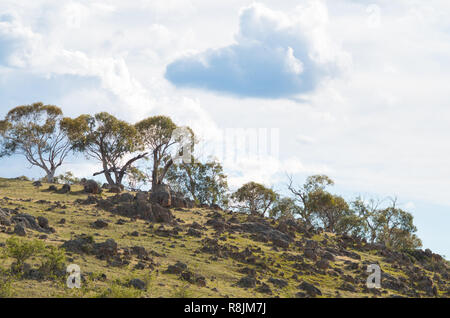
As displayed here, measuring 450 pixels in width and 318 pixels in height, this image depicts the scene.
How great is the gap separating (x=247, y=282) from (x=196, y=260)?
508cm

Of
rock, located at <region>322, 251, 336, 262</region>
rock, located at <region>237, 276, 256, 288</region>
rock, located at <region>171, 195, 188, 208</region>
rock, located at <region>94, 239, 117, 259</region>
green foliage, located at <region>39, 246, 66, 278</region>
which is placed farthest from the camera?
rock, located at <region>171, 195, 188, 208</region>

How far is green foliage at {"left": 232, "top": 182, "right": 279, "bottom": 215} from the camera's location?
71.4 metres

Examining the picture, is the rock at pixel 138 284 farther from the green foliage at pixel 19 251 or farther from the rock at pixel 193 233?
the rock at pixel 193 233

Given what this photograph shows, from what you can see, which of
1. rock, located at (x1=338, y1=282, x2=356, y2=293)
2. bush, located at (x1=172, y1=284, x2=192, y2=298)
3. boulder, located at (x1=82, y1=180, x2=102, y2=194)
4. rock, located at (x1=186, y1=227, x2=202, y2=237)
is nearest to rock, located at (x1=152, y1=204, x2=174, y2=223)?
rock, located at (x1=186, y1=227, x2=202, y2=237)

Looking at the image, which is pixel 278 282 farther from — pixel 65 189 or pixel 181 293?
pixel 65 189

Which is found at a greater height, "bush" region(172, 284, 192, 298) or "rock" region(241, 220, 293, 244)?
"rock" region(241, 220, 293, 244)

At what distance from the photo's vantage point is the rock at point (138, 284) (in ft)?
77.2

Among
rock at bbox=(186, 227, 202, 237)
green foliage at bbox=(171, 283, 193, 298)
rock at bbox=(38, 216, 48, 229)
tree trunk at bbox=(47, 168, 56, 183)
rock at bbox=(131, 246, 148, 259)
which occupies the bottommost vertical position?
green foliage at bbox=(171, 283, 193, 298)

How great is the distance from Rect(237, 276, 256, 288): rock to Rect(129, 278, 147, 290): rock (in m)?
7.27

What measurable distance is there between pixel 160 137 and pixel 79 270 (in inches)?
1838

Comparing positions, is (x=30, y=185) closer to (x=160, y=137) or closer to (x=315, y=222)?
(x=160, y=137)

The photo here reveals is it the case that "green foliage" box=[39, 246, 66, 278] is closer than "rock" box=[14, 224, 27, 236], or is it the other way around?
"green foliage" box=[39, 246, 66, 278]

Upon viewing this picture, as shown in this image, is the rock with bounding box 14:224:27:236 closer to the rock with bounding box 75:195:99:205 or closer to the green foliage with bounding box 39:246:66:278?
the green foliage with bounding box 39:246:66:278
